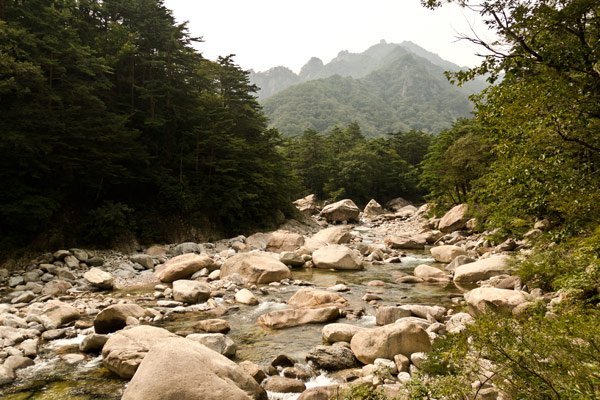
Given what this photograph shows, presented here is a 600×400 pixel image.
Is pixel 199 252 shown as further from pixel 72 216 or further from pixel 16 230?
pixel 16 230

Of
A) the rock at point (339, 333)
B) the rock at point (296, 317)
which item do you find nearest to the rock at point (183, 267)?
the rock at point (296, 317)

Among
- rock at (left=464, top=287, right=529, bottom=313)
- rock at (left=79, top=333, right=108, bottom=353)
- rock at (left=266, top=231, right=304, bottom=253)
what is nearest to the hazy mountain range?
rock at (left=266, top=231, right=304, bottom=253)

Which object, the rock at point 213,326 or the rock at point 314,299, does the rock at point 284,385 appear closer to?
the rock at point 213,326

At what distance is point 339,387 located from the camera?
6062 mm

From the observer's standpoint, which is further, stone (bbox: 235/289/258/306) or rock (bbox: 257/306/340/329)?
stone (bbox: 235/289/258/306)

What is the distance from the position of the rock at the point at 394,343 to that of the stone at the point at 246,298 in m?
5.12

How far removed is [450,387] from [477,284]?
10.5 metres

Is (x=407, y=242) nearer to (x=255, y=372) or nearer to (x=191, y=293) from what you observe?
(x=191, y=293)

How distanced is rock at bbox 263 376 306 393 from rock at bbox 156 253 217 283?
9.21 metres

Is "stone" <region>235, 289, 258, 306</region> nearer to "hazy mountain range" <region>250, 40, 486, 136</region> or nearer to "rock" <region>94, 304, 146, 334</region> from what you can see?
"rock" <region>94, 304, 146, 334</region>

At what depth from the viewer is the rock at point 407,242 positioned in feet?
78.2

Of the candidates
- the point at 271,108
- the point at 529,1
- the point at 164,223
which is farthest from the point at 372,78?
the point at 529,1

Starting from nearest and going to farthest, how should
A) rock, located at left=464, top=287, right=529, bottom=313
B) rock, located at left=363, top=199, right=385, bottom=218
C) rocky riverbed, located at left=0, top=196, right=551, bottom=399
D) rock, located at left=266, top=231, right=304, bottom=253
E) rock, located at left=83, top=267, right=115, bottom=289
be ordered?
rocky riverbed, located at left=0, top=196, right=551, bottom=399
rock, located at left=464, top=287, right=529, bottom=313
rock, located at left=83, top=267, right=115, bottom=289
rock, located at left=266, top=231, right=304, bottom=253
rock, located at left=363, top=199, right=385, bottom=218

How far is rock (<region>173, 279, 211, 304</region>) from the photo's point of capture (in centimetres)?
1174
